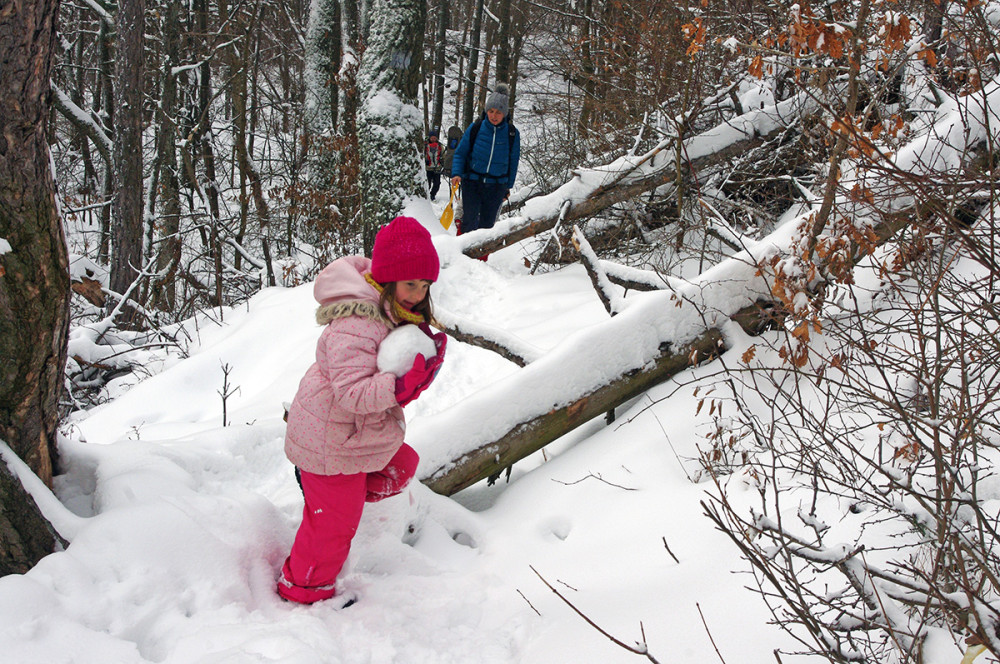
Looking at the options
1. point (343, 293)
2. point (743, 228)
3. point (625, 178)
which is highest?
point (625, 178)

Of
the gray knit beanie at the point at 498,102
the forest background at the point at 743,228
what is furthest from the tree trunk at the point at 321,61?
the gray knit beanie at the point at 498,102

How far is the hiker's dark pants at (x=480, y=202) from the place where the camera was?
6.37 m

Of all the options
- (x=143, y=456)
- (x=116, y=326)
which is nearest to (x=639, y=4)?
(x=116, y=326)

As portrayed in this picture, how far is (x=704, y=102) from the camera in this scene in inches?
227

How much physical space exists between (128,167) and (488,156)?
3.81m

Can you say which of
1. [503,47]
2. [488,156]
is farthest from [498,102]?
[503,47]

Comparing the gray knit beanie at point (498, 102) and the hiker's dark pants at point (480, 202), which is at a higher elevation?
the gray knit beanie at point (498, 102)

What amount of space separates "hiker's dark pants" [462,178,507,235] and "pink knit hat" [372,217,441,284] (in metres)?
4.29

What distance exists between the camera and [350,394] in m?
2.07

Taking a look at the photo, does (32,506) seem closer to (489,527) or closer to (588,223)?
(489,527)

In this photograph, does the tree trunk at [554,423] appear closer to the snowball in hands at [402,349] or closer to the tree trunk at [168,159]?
the snowball in hands at [402,349]

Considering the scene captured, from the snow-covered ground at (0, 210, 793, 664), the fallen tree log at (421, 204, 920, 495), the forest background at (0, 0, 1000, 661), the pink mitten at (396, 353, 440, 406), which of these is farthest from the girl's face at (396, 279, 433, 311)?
the forest background at (0, 0, 1000, 661)

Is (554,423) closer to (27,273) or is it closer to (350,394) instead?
(350,394)

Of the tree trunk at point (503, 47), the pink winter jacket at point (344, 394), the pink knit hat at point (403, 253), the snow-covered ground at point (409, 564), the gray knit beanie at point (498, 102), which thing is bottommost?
the snow-covered ground at point (409, 564)
